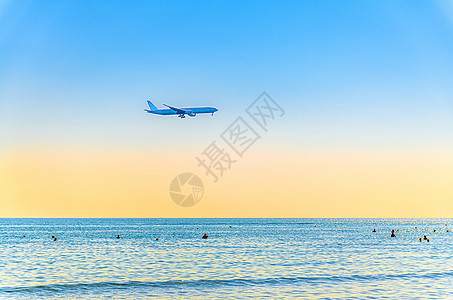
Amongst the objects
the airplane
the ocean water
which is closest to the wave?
the ocean water

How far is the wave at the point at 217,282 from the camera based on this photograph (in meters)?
40.8

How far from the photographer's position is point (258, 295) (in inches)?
1449

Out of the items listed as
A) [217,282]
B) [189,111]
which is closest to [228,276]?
[217,282]

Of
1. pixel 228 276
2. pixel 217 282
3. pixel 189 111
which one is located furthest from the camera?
pixel 189 111

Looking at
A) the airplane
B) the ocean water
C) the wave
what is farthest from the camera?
the airplane

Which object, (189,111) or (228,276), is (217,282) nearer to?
(228,276)

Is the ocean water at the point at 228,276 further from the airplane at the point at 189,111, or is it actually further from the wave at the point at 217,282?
the airplane at the point at 189,111

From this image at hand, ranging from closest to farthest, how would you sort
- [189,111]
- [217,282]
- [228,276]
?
[217,282] < [228,276] < [189,111]

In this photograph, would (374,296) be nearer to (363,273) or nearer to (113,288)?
(363,273)

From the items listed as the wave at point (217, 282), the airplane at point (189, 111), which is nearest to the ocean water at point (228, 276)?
the wave at point (217, 282)

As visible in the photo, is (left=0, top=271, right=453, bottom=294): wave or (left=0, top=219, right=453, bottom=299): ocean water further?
(left=0, top=271, right=453, bottom=294): wave

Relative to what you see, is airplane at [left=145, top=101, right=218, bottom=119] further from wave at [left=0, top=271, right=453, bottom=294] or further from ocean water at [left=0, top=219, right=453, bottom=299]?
wave at [left=0, top=271, right=453, bottom=294]

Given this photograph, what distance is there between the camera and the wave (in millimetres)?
40750

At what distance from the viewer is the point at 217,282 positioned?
43062mm
